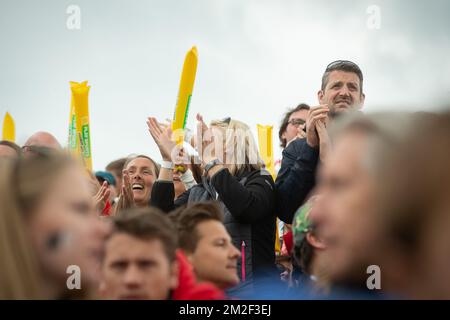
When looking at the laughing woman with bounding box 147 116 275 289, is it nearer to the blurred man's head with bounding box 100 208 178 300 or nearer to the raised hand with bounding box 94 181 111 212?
the raised hand with bounding box 94 181 111 212

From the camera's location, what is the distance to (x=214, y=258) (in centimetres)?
269

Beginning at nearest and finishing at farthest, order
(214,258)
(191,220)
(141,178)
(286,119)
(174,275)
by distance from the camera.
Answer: (174,275)
(214,258)
(191,220)
(141,178)
(286,119)

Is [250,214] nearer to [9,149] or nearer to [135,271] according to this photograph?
[135,271]

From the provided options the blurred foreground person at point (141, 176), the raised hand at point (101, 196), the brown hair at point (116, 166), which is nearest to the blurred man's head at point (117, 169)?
the brown hair at point (116, 166)

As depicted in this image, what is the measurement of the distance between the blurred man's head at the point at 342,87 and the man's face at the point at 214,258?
1173 millimetres

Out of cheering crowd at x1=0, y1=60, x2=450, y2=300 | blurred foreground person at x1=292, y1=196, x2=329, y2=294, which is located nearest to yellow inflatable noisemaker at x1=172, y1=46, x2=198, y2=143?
cheering crowd at x1=0, y1=60, x2=450, y2=300

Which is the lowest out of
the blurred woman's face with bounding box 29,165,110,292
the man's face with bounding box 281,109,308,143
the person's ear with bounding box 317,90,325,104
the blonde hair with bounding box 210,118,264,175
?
the blurred woman's face with bounding box 29,165,110,292

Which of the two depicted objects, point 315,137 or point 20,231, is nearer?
point 20,231

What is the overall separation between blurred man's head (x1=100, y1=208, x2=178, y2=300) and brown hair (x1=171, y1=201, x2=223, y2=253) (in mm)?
450

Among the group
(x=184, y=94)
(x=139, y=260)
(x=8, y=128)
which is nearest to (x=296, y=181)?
(x=184, y=94)

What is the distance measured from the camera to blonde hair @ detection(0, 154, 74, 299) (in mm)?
1552

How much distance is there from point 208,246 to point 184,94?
1510 millimetres
